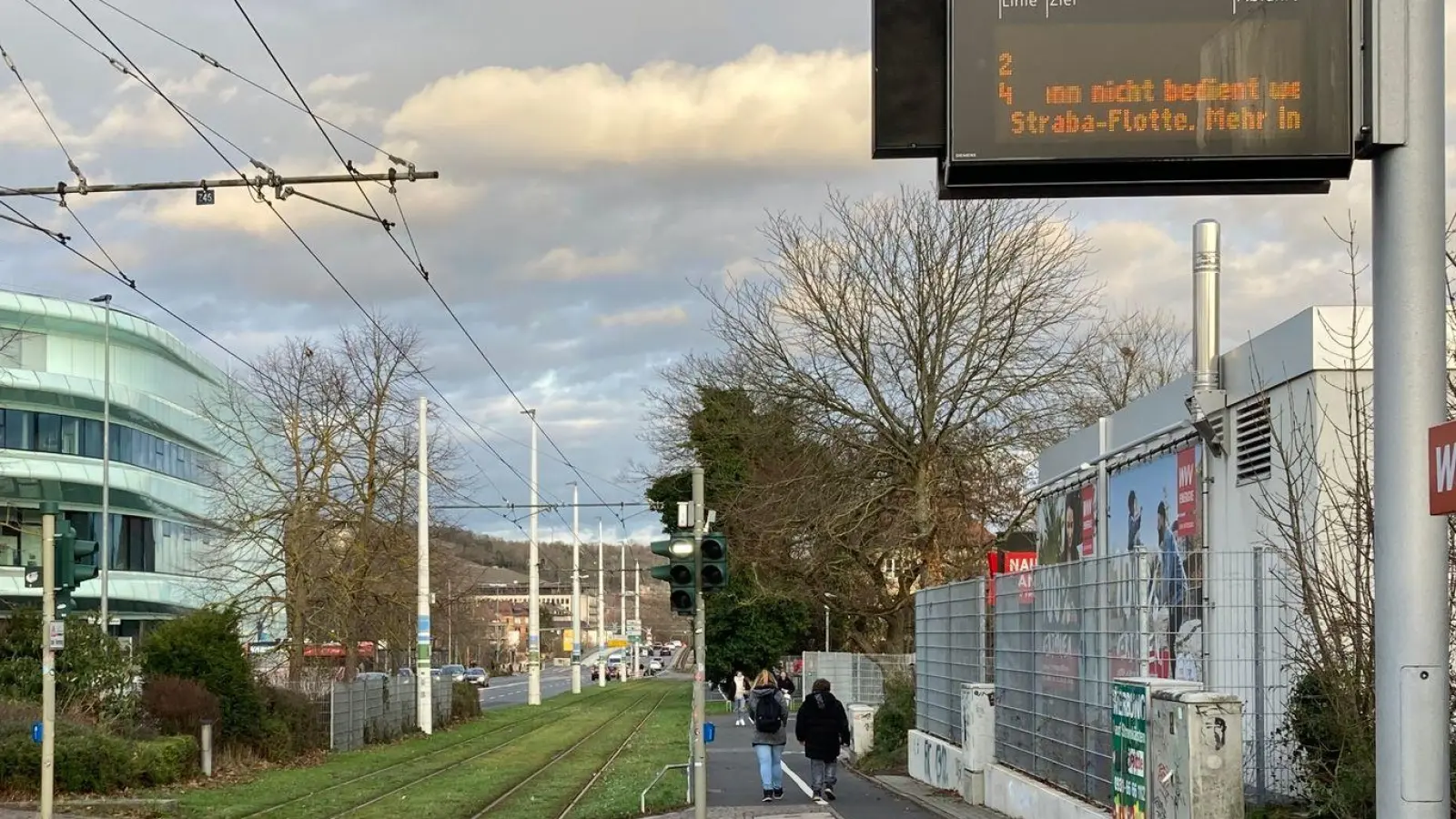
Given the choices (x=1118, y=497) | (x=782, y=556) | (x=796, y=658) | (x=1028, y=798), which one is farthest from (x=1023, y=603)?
(x=796, y=658)

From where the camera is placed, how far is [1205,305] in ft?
63.8

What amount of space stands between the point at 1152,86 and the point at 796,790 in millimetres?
19813

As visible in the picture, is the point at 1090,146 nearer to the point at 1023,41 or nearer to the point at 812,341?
the point at 1023,41

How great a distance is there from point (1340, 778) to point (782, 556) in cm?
3047

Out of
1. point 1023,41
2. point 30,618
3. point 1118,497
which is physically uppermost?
point 1023,41

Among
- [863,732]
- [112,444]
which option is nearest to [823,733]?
[863,732]

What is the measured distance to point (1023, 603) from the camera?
18.3 m

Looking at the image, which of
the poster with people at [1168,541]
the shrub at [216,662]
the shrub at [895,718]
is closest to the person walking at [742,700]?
the shrub at [895,718]

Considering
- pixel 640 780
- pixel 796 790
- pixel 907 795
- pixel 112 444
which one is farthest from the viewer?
pixel 112 444

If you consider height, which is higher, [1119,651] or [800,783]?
[1119,651]

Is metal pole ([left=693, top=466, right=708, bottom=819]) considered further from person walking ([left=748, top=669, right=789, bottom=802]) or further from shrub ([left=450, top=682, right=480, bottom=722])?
shrub ([left=450, top=682, right=480, bottom=722])

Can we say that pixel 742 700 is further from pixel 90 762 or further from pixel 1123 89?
pixel 1123 89

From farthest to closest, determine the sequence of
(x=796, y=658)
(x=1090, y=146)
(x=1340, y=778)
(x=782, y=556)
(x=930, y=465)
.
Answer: (x=796, y=658) < (x=782, y=556) < (x=930, y=465) < (x=1340, y=778) < (x=1090, y=146)

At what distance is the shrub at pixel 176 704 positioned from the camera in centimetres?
2950
